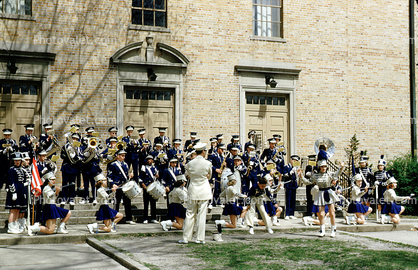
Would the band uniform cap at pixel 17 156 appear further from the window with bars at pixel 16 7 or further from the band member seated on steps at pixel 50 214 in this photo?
the window with bars at pixel 16 7

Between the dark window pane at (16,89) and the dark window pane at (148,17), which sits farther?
the dark window pane at (148,17)

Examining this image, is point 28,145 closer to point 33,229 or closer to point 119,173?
point 119,173

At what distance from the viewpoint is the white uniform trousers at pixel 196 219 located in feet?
33.2

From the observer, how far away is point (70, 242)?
35.0ft

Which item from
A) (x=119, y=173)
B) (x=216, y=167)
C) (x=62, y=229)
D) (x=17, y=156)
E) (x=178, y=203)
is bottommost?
(x=62, y=229)

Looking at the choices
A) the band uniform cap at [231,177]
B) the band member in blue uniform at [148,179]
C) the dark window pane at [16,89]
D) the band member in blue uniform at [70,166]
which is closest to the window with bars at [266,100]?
the band member in blue uniform at [148,179]

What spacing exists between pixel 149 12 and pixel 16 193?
28.4 ft

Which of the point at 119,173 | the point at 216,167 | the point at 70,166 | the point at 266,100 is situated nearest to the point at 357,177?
the point at 216,167

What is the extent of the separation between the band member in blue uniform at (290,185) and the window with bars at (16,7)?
9.56 meters

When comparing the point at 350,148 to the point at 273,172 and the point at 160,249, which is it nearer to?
the point at 273,172

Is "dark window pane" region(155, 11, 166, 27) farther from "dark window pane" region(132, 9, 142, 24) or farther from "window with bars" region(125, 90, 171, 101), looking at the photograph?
"window with bars" region(125, 90, 171, 101)

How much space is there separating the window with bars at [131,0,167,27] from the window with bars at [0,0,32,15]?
3401 millimetres

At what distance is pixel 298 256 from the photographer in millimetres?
8812

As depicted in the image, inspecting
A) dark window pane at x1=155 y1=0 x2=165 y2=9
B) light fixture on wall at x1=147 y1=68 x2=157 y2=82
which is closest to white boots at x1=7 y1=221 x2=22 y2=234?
light fixture on wall at x1=147 y1=68 x2=157 y2=82
